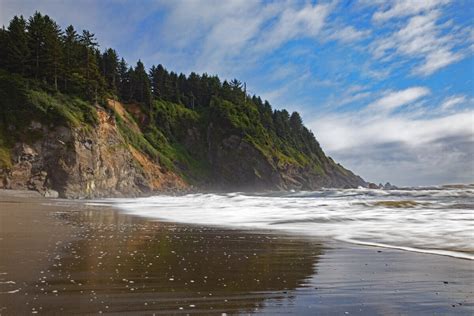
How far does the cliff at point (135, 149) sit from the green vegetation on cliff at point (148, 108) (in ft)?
0.65

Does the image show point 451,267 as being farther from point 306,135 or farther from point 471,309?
point 306,135

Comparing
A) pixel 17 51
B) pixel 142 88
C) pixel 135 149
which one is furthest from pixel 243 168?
pixel 17 51

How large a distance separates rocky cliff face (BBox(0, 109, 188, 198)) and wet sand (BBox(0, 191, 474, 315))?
29762 millimetres

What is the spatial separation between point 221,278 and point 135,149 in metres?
54.3

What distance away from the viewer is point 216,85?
3939 inches

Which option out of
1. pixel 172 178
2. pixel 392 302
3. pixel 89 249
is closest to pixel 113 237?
pixel 89 249

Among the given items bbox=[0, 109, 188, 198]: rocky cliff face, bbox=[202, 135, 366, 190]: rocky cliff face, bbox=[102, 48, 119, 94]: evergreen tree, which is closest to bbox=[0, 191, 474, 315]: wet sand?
bbox=[0, 109, 188, 198]: rocky cliff face

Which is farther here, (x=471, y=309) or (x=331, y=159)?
(x=331, y=159)

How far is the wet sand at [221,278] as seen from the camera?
13.0 ft

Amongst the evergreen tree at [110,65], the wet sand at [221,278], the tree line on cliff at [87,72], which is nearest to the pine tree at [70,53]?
the tree line on cliff at [87,72]

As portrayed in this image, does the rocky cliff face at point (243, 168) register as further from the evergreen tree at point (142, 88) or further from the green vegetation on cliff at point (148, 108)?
the evergreen tree at point (142, 88)

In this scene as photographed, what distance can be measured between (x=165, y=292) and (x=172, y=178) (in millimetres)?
57888

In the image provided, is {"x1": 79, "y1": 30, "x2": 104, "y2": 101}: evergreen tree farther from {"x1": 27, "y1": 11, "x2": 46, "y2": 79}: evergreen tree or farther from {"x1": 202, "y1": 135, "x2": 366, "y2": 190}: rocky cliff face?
{"x1": 202, "y1": 135, "x2": 366, "y2": 190}: rocky cliff face

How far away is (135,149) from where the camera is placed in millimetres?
57438
